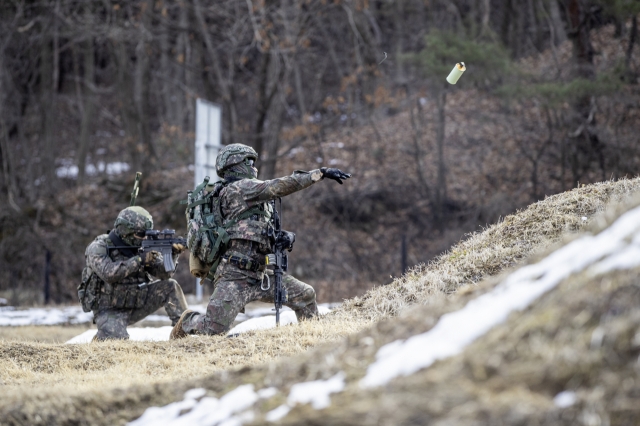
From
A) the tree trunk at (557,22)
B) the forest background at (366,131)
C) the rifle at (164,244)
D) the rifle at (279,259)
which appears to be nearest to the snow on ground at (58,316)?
the forest background at (366,131)

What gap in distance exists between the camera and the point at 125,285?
1116 cm

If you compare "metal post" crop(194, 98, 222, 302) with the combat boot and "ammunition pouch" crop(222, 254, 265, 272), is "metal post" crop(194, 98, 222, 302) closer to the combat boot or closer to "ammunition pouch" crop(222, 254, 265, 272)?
the combat boot

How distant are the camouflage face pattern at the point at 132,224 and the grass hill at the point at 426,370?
9.66 feet

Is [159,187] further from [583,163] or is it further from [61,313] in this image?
[583,163]

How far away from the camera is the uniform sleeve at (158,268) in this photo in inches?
433

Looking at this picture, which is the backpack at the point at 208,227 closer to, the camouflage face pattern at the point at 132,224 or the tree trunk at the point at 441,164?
the camouflage face pattern at the point at 132,224

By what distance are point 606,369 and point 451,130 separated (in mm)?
21931

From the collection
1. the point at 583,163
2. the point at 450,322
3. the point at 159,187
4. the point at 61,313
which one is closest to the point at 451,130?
the point at 583,163

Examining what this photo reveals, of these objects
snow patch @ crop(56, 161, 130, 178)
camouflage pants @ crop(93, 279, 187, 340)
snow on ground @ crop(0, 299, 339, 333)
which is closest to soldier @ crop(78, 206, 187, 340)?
camouflage pants @ crop(93, 279, 187, 340)

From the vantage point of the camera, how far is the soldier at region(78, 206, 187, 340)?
10.9 metres

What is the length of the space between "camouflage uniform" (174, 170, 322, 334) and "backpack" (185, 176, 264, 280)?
0.07 m

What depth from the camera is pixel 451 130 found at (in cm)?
2527

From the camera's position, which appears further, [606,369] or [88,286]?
[88,286]

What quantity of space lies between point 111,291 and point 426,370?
25.6 ft
